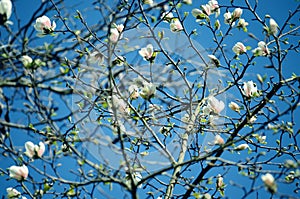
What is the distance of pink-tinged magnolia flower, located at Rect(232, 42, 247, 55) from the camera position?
272 cm

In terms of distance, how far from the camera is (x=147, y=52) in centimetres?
257

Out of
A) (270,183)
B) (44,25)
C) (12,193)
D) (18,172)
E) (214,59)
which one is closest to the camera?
(270,183)

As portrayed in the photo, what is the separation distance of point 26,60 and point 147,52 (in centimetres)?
80

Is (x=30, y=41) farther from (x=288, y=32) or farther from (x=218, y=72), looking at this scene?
(x=288, y=32)

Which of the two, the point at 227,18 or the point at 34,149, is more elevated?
the point at 227,18

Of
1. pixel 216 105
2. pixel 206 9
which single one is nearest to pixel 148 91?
pixel 216 105

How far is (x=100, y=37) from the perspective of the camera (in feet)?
8.61

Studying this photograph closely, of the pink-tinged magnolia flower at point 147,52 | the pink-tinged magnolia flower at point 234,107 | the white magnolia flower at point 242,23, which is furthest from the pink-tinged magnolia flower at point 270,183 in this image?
the white magnolia flower at point 242,23

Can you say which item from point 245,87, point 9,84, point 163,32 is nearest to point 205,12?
point 163,32

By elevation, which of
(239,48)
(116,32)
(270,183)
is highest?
(239,48)

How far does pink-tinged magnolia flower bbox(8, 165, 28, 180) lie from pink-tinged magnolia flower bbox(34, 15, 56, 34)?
878 mm

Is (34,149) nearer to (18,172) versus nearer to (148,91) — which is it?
(18,172)

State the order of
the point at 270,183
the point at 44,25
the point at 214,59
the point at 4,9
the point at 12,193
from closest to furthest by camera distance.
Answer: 1. the point at 270,183
2. the point at 4,9
3. the point at 12,193
4. the point at 44,25
5. the point at 214,59

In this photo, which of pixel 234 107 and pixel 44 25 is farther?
pixel 234 107
